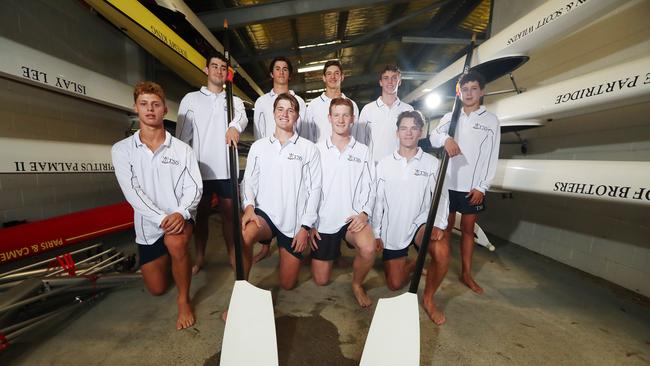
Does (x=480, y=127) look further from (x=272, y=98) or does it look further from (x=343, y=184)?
(x=272, y=98)

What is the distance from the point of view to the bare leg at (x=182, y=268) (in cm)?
173

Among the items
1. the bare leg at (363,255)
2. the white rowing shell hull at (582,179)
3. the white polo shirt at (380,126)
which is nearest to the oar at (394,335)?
the bare leg at (363,255)

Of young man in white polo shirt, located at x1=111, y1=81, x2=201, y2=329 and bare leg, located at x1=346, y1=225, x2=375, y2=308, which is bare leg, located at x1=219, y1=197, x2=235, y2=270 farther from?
bare leg, located at x1=346, y1=225, x2=375, y2=308

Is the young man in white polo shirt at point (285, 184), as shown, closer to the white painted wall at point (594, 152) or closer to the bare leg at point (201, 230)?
the bare leg at point (201, 230)

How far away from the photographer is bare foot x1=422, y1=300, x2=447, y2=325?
180 cm

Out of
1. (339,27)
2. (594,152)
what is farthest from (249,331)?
(339,27)

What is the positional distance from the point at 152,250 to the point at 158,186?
484 millimetres

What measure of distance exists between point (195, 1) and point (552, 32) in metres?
4.25

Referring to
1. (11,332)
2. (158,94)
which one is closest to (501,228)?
(158,94)

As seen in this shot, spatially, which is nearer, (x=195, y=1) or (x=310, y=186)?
(x=310, y=186)

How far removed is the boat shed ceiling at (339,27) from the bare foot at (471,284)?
11.5 ft

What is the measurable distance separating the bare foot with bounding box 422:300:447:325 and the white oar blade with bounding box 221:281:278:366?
116 cm

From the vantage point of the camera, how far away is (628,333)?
179 cm

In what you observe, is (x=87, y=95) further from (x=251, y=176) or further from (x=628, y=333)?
(x=628, y=333)
